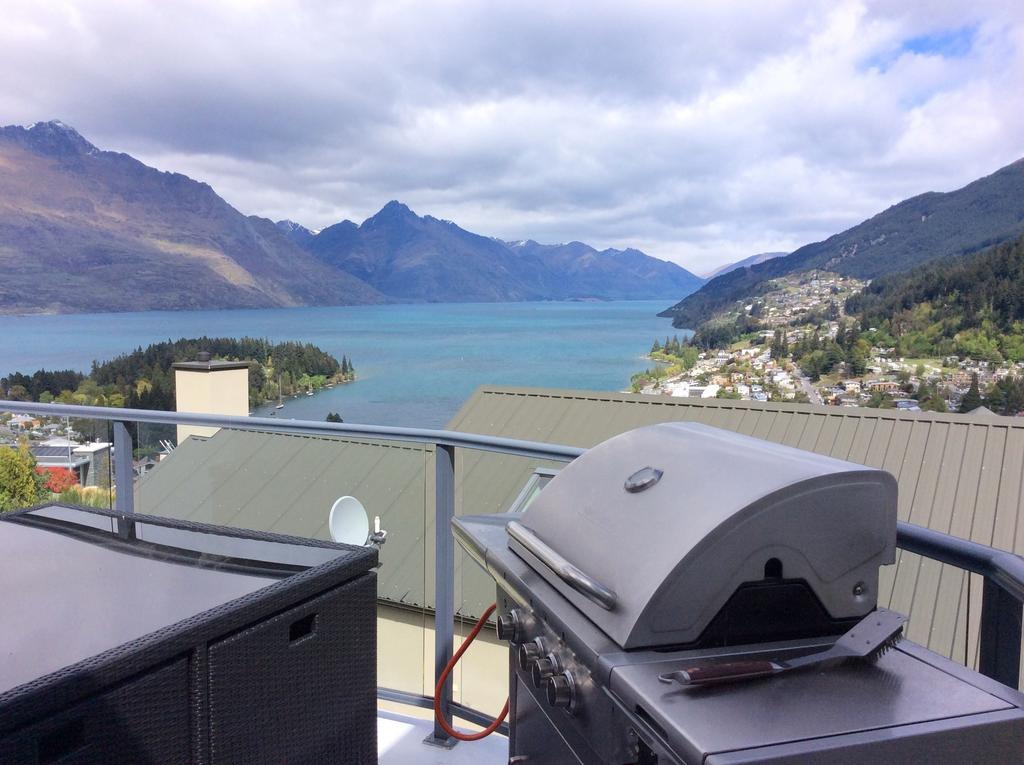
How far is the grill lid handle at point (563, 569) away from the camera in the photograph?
43.3 inches

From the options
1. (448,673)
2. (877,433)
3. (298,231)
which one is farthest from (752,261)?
(298,231)

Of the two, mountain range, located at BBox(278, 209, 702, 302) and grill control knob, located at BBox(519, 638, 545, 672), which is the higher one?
mountain range, located at BBox(278, 209, 702, 302)

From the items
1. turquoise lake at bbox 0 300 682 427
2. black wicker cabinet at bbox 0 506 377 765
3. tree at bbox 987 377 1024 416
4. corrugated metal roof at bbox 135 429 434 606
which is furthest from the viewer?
turquoise lake at bbox 0 300 682 427

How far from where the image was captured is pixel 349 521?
278 cm

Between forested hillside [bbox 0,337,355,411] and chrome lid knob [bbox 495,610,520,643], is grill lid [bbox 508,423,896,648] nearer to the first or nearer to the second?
chrome lid knob [bbox 495,610,520,643]

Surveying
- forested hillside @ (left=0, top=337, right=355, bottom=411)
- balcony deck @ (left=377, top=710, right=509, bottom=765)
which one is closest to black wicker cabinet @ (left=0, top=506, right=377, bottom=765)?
balcony deck @ (left=377, top=710, right=509, bottom=765)

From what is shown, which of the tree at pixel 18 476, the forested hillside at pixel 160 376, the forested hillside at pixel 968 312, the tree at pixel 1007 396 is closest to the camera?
the tree at pixel 18 476

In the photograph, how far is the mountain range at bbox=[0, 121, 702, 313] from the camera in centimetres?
3090

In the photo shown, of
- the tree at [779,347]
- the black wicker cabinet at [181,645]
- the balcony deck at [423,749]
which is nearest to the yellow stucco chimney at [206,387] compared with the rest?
the balcony deck at [423,749]

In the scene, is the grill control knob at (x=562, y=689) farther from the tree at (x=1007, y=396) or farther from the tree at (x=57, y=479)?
the tree at (x=1007, y=396)

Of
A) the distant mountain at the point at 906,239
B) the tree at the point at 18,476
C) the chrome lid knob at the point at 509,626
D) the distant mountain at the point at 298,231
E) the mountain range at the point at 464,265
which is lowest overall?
the tree at the point at 18,476

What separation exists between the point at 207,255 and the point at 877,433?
3586 cm

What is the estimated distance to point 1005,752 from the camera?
0.90 metres

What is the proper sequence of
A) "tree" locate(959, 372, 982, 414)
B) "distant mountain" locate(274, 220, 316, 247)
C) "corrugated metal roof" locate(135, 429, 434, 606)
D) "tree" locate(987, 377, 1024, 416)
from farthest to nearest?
"distant mountain" locate(274, 220, 316, 247)
"tree" locate(987, 377, 1024, 416)
"tree" locate(959, 372, 982, 414)
"corrugated metal roof" locate(135, 429, 434, 606)
